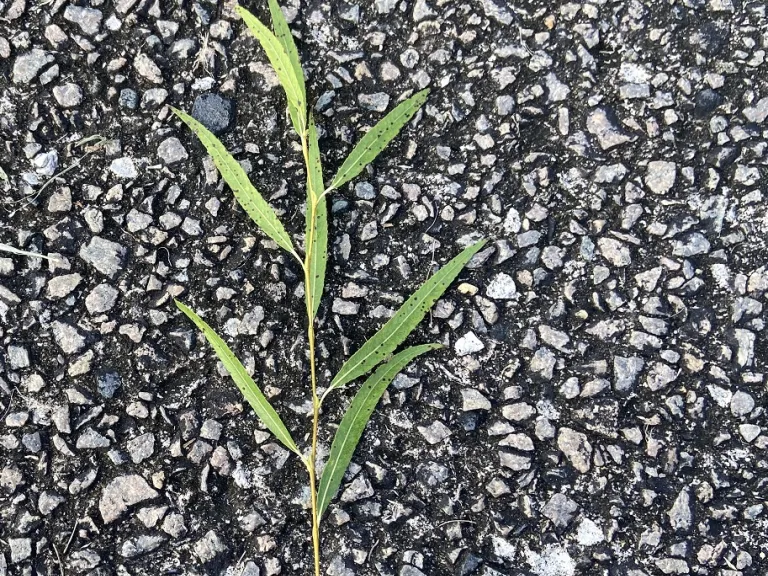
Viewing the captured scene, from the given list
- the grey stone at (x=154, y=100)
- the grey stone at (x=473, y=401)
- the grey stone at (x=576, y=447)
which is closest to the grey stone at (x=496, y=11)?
the grey stone at (x=154, y=100)

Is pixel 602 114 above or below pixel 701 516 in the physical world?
above

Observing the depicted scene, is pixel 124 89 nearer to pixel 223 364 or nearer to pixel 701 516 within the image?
pixel 223 364

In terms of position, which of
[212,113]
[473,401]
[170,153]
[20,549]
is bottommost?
[20,549]

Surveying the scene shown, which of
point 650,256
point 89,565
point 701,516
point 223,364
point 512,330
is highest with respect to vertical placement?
point 650,256

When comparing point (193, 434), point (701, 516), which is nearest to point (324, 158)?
point (193, 434)

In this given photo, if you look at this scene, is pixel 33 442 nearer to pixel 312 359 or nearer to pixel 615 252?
pixel 312 359

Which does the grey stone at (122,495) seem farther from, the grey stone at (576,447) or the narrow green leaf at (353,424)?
the grey stone at (576,447)

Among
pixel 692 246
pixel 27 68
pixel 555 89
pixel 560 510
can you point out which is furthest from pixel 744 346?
pixel 27 68
